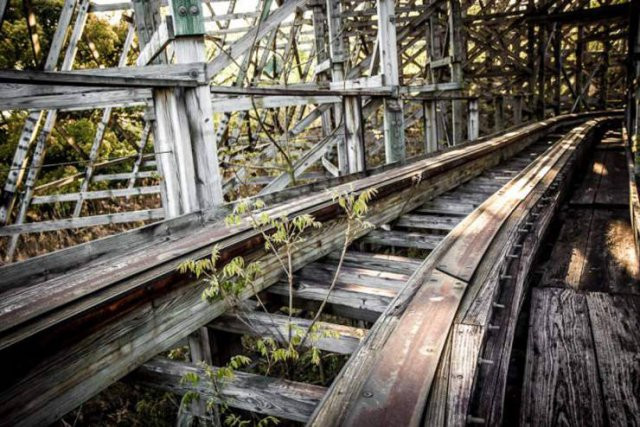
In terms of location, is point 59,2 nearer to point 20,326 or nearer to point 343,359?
point 343,359

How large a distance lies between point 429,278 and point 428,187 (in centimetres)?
266

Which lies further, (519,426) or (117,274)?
(117,274)

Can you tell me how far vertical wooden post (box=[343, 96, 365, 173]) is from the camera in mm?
4711

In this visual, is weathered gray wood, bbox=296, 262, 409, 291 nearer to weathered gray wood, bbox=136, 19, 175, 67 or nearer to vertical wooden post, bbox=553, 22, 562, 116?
weathered gray wood, bbox=136, 19, 175, 67

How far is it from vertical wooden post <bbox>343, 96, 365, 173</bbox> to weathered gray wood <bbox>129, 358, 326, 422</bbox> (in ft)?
11.1

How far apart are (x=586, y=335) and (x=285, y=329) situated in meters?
1.35

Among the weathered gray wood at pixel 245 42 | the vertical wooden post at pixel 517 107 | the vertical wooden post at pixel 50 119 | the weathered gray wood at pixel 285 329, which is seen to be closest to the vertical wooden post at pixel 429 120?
the weathered gray wood at pixel 245 42

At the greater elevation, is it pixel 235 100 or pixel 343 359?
pixel 235 100

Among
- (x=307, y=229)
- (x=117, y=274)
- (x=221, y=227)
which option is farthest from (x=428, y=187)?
(x=117, y=274)

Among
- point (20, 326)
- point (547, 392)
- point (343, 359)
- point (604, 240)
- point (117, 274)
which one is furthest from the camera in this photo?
point (343, 359)

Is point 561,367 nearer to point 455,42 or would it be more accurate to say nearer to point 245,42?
point 245,42

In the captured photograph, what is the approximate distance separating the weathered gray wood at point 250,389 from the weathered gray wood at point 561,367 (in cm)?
76

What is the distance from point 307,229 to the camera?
2.70 m

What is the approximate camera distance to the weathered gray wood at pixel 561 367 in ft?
4.77
